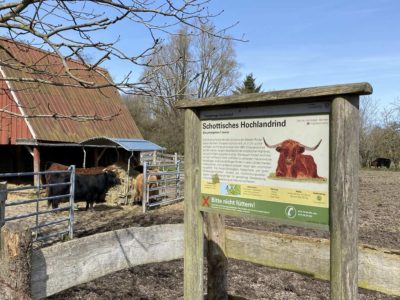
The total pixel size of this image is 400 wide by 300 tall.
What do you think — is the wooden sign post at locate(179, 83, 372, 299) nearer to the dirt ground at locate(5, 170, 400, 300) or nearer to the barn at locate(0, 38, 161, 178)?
the dirt ground at locate(5, 170, 400, 300)

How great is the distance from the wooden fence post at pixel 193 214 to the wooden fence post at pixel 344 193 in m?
0.93

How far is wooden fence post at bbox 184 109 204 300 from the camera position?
108 inches

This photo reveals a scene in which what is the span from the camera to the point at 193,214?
2752 millimetres

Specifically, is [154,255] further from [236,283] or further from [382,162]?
[382,162]

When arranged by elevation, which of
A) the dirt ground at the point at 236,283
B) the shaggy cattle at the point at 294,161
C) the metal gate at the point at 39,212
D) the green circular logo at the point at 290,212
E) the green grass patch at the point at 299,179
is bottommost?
the dirt ground at the point at 236,283

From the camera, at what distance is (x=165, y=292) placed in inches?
207

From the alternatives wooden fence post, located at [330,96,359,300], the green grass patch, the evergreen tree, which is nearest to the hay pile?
the green grass patch

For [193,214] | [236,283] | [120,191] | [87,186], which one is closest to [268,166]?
[193,214]

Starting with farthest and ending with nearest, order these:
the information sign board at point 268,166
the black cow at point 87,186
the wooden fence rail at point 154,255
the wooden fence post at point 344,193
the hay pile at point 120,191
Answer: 1. the hay pile at point 120,191
2. the black cow at point 87,186
3. the wooden fence rail at point 154,255
4. the information sign board at point 268,166
5. the wooden fence post at point 344,193

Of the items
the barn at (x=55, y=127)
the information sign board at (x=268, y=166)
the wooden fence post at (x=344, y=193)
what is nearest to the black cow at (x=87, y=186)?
the barn at (x=55, y=127)

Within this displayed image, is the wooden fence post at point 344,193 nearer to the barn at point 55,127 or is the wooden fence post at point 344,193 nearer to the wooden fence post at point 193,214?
the wooden fence post at point 193,214

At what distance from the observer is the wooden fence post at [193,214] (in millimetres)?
2744

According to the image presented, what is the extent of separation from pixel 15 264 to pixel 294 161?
61.7 inches

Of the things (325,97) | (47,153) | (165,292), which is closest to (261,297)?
(165,292)
